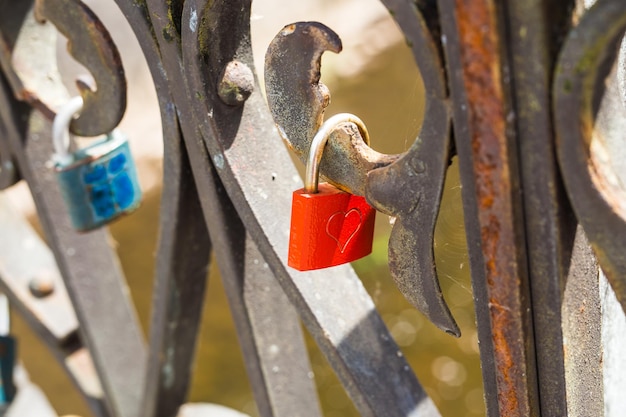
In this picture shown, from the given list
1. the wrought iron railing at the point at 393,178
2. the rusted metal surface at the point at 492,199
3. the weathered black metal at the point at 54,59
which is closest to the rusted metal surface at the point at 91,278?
the wrought iron railing at the point at 393,178

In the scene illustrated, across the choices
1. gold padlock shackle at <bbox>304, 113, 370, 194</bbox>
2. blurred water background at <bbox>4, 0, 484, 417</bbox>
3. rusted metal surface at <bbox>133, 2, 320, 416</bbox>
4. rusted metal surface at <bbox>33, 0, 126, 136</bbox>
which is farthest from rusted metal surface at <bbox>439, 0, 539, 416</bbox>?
blurred water background at <bbox>4, 0, 484, 417</bbox>

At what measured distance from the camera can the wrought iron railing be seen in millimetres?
562

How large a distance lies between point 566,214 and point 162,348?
0.71m

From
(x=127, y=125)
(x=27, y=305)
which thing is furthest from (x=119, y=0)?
(x=127, y=125)

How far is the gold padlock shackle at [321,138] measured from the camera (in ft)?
2.35

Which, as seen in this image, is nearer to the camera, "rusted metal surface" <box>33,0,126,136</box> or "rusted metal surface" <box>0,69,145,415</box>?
"rusted metal surface" <box>33,0,126,136</box>

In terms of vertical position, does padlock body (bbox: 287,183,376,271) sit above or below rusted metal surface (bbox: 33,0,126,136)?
below

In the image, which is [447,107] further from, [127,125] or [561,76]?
[127,125]

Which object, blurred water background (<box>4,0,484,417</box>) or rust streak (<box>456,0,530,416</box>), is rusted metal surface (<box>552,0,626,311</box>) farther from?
blurred water background (<box>4,0,484,417</box>)

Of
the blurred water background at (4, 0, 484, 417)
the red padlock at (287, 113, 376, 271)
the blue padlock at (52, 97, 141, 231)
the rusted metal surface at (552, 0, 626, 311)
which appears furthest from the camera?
the blurred water background at (4, 0, 484, 417)

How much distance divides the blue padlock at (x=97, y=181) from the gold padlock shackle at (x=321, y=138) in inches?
22.3

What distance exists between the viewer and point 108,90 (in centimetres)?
92

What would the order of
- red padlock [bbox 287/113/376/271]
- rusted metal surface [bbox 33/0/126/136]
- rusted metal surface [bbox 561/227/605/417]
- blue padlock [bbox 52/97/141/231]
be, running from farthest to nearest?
1. blue padlock [bbox 52/97/141/231]
2. rusted metal surface [bbox 33/0/126/136]
3. red padlock [bbox 287/113/376/271]
4. rusted metal surface [bbox 561/227/605/417]

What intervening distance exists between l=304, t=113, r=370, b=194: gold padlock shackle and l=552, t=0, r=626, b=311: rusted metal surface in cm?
21
